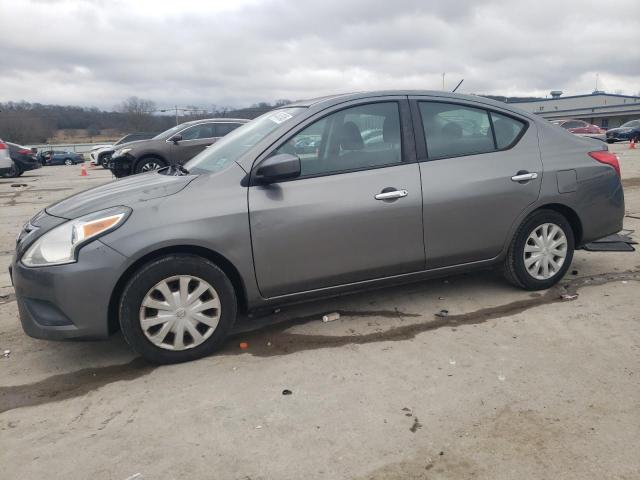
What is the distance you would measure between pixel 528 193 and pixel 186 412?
9.77 ft

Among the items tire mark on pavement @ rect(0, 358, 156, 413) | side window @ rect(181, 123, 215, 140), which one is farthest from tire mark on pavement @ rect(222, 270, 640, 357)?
side window @ rect(181, 123, 215, 140)

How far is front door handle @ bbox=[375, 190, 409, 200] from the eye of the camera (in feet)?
12.1

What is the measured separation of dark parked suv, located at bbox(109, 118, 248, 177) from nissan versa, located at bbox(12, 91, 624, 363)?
769cm

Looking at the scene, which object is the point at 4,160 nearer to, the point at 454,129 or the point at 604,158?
the point at 454,129

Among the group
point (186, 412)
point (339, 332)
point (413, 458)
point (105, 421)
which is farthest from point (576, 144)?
point (105, 421)

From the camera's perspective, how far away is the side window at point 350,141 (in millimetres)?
A: 3645

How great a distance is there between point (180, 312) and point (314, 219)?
105 cm

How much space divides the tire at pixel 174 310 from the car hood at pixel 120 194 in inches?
18.2

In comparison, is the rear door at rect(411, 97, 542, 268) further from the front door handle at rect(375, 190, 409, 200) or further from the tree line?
the tree line

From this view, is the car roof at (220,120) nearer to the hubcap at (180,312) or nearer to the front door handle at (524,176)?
the front door handle at (524,176)

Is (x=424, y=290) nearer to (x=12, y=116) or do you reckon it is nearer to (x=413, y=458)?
(x=413, y=458)

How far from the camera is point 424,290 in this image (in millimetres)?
4559

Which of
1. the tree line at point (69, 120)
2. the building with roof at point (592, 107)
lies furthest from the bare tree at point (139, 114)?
the building with roof at point (592, 107)

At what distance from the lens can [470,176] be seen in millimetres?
3967
